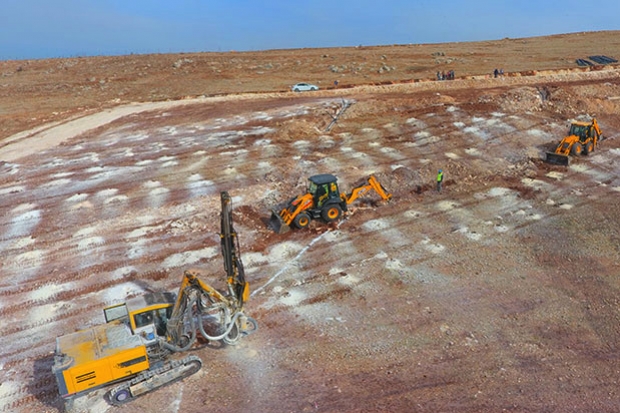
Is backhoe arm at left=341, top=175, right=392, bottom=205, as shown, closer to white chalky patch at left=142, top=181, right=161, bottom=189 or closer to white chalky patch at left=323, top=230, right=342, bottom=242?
white chalky patch at left=323, top=230, right=342, bottom=242

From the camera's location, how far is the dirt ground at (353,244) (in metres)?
11.6

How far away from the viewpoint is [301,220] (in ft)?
62.3

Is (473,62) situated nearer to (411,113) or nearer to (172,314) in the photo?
(411,113)

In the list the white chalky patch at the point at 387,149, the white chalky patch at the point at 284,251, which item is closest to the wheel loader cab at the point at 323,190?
the white chalky patch at the point at 284,251

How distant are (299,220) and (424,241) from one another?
5010 mm

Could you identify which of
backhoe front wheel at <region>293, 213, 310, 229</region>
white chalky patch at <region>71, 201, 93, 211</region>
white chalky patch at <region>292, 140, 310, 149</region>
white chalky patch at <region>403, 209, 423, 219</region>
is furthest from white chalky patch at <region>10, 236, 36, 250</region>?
white chalky patch at <region>403, 209, 423, 219</region>

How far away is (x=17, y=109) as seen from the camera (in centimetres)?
4222

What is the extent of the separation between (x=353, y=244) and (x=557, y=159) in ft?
45.2

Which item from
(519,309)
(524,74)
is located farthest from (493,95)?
(519,309)

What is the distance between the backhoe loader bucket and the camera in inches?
967

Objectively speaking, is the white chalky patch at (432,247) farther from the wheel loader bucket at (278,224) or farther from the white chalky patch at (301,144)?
the white chalky patch at (301,144)

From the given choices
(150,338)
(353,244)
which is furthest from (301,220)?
(150,338)

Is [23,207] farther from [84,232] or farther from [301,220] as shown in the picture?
[301,220]

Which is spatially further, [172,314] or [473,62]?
[473,62]
